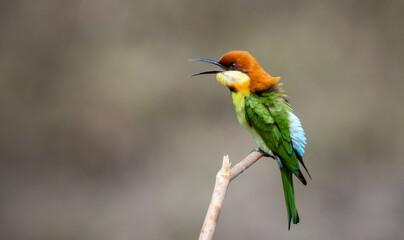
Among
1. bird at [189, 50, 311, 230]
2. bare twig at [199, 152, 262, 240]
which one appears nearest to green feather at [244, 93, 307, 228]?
bird at [189, 50, 311, 230]

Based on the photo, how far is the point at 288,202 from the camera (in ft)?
3.58

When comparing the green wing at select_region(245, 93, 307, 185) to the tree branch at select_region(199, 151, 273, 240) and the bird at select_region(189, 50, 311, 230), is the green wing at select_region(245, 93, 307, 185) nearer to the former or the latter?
the bird at select_region(189, 50, 311, 230)

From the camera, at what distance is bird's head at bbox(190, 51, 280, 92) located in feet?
3.68

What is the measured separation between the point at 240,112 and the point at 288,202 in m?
0.31

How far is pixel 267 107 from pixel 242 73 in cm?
13

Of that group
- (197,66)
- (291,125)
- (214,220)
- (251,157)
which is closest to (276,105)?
(291,125)

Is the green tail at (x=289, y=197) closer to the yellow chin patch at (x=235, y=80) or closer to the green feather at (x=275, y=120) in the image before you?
the green feather at (x=275, y=120)

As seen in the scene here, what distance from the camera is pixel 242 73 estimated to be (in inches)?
44.9

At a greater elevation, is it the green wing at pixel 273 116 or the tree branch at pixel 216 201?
the green wing at pixel 273 116

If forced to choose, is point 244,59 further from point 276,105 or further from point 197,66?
point 197,66

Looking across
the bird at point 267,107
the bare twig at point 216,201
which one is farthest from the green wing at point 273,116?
the bare twig at point 216,201

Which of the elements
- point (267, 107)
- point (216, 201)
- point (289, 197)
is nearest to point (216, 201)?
point (216, 201)

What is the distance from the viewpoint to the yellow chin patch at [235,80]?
3.70ft

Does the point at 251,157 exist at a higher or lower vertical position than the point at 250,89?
lower
